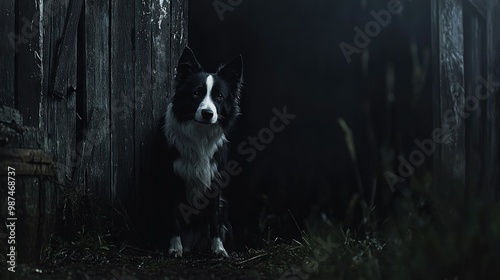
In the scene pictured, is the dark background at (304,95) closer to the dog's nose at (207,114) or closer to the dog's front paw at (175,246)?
the dog's front paw at (175,246)

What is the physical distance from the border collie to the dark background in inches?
30.0

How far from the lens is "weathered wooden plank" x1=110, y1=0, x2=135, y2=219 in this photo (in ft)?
17.5

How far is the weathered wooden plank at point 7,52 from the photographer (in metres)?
4.03

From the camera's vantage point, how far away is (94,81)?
5.09 m

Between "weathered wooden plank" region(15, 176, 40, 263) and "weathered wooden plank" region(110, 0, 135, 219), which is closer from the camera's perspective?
"weathered wooden plank" region(15, 176, 40, 263)

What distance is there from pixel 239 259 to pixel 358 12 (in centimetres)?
284

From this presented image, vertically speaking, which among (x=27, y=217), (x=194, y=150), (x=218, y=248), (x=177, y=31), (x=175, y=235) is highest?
(x=177, y=31)

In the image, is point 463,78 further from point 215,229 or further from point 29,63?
point 29,63

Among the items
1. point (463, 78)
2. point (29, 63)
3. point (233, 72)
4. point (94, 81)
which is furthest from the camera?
point (463, 78)

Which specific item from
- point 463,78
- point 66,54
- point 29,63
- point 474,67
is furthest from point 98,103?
point 474,67

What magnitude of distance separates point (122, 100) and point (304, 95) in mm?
2429

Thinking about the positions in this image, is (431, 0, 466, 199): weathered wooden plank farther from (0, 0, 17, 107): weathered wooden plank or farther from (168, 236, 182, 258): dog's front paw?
(0, 0, 17, 107): weathered wooden plank

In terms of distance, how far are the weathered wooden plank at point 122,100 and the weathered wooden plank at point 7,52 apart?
48.1 inches

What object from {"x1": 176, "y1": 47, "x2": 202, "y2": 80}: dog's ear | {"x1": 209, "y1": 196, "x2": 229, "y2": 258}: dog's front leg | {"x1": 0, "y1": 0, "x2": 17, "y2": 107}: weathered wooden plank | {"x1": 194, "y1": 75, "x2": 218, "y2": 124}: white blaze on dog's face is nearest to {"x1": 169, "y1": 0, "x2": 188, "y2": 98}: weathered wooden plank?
{"x1": 176, "y1": 47, "x2": 202, "y2": 80}: dog's ear
